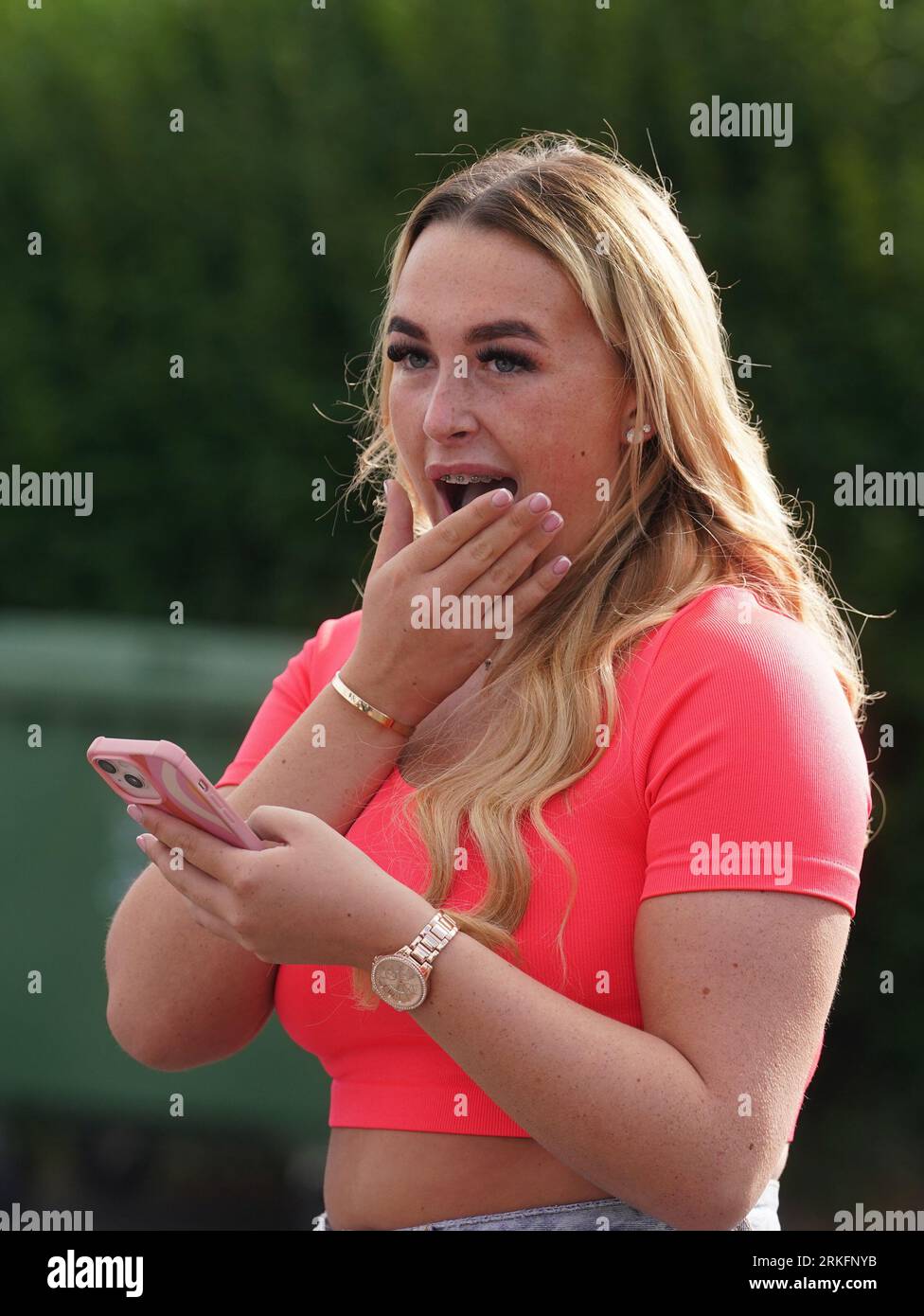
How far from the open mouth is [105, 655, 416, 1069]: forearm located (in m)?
0.33

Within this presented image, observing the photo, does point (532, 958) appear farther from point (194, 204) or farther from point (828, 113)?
point (194, 204)

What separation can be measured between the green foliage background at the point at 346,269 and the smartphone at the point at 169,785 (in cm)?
339

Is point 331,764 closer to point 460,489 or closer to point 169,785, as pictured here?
point 169,785

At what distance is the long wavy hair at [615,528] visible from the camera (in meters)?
2.03

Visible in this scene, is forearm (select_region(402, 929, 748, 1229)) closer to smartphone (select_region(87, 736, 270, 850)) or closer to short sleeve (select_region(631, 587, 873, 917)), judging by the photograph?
short sleeve (select_region(631, 587, 873, 917))

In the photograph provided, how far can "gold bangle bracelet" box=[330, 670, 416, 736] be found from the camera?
2.16 m

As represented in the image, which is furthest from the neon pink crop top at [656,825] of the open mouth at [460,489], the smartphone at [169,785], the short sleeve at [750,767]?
the open mouth at [460,489]

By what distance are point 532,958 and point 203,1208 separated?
13.0 ft

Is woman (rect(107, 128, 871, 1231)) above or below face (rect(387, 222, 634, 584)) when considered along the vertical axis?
below

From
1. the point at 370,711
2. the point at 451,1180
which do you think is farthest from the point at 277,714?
the point at 451,1180

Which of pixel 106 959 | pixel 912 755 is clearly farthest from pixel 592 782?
pixel 912 755

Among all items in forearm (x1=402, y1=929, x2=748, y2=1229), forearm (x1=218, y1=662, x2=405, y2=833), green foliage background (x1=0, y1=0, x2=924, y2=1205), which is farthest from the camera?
green foliage background (x1=0, y1=0, x2=924, y2=1205)

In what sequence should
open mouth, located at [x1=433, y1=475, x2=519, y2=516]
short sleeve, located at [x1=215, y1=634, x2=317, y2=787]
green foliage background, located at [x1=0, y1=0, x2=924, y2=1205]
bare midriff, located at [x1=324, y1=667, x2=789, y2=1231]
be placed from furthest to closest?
green foliage background, located at [x1=0, y1=0, x2=924, y2=1205]
short sleeve, located at [x1=215, y1=634, x2=317, y2=787]
open mouth, located at [x1=433, y1=475, x2=519, y2=516]
bare midriff, located at [x1=324, y1=667, x2=789, y2=1231]

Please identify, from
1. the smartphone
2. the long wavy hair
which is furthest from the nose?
the smartphone
